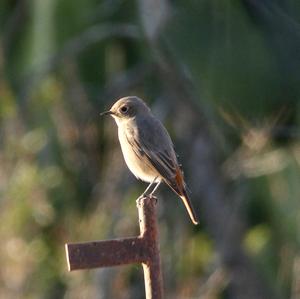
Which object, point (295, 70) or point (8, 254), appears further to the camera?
point (8, 254)

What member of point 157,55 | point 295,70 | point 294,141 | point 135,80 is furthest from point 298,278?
point 295,70

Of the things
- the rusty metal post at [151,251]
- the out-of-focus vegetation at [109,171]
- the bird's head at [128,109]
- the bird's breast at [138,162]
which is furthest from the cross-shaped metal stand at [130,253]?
the out-of-focus vegetation at [109,171]

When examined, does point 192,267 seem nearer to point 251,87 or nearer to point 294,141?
point 294,141

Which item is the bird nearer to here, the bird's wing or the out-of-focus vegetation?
the bird's wing

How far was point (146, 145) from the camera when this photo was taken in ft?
21.2

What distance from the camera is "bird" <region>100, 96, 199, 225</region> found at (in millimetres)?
6301

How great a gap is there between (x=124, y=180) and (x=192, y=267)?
0.98 meters

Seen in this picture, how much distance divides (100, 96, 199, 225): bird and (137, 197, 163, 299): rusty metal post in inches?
84.6

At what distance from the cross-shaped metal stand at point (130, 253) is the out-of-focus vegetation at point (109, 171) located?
3.90m

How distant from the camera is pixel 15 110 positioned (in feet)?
34.2

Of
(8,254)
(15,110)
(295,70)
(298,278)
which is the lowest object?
(298,278)

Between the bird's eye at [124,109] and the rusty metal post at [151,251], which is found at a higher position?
the bird's eye at [124,109]

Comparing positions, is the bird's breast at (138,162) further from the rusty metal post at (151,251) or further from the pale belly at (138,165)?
the rusty metal post at (151,251)

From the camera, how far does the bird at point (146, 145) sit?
630 cm
